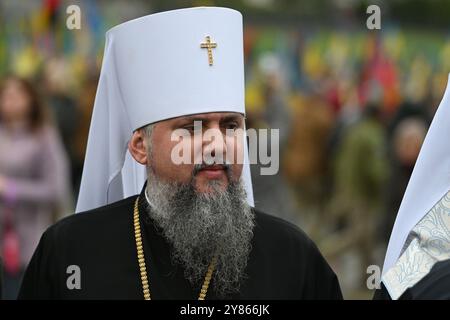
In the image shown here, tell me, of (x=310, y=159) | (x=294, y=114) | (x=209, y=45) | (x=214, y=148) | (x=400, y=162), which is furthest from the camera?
(x=294, y=114)

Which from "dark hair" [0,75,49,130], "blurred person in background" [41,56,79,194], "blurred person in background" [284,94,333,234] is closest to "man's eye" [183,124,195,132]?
"dark hair" [0,75,49,130]

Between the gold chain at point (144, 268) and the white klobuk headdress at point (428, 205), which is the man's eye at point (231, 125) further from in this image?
the white klobuk headdress at point (428, 205)

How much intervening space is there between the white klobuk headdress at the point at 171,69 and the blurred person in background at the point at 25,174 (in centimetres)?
305

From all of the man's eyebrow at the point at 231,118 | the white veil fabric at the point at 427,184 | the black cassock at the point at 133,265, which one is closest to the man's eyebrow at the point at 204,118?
the man's eyebrow at the point at 231,118

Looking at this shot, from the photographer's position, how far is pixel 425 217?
4.13 m

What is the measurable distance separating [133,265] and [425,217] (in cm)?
103

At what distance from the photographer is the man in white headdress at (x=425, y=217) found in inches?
154

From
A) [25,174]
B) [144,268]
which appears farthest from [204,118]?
[25,174]

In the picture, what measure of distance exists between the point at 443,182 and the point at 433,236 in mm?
237

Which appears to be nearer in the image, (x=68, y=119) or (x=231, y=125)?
(x=231, y=125)

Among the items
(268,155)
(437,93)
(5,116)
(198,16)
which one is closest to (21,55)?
(437,93)

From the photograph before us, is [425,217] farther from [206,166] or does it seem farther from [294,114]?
[294,114]

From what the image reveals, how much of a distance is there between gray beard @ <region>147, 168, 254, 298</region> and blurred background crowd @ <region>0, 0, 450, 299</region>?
2685mm

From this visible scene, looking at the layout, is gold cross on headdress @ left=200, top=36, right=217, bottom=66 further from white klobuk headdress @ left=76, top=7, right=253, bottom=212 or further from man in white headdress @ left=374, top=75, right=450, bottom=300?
man in white headdress @ left=374, top=75, right=450, bottom=300
